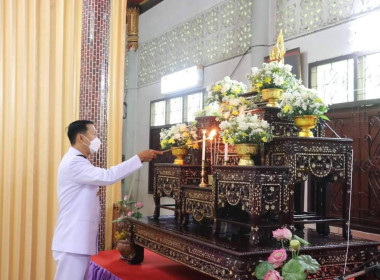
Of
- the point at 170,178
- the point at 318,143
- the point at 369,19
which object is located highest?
the point at 369,19

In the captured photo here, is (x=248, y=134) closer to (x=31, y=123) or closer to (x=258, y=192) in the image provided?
(x=258, y=192)

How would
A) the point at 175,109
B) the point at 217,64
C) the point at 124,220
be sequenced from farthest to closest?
1. the point at 175,109
2. the point at 217,64
3. the point at 124,220

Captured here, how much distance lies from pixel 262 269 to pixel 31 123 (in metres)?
2.78

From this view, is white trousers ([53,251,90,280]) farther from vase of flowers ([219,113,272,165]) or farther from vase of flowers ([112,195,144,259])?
vase of flowers ([219,113,272,165])

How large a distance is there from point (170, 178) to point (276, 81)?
4.06ft

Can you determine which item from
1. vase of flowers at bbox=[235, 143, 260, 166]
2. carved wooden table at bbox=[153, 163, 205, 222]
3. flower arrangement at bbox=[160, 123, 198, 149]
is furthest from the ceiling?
vase of flowers at bbox=[235, 143, 260, 166]

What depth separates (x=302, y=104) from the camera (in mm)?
3115

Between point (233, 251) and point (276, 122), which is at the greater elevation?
point (276, 122)

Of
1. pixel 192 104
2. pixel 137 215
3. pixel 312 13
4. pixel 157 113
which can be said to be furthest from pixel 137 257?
pixel 157 113

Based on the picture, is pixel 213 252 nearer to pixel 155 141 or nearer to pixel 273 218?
pixel 273 218

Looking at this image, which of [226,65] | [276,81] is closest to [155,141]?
[226,65]

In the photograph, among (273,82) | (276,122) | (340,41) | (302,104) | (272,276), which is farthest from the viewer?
(340,41)

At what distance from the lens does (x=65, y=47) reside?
14.9ft

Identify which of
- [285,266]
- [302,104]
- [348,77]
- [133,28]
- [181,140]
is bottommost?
[285,266]
